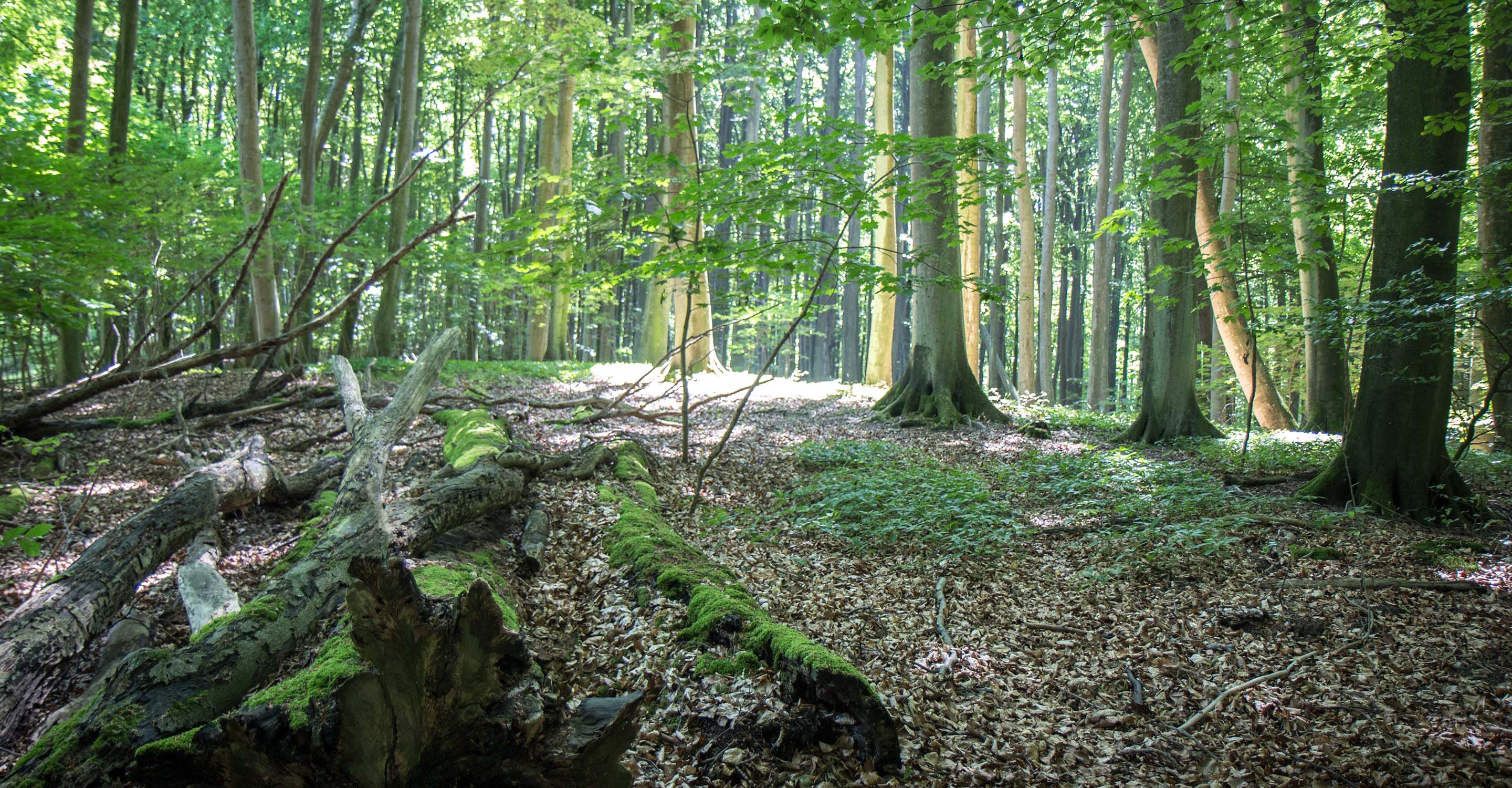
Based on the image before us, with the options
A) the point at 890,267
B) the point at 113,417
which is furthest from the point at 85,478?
the point at 890,267

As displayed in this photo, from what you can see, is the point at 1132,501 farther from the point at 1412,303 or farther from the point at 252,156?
the point at 252,156

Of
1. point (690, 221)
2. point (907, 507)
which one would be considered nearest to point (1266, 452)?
point (907, 507)

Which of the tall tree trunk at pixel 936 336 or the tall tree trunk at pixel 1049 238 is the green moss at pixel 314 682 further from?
the tall tree trunk at pixel 1049 238

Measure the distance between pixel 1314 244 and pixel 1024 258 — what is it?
7528mm

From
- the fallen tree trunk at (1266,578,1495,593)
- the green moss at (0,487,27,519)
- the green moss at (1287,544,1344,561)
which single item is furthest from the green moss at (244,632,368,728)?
the green moss at (1287,544,1344,561)

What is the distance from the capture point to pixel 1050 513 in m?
Answer: 6.50

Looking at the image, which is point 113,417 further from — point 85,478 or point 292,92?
point 292,92

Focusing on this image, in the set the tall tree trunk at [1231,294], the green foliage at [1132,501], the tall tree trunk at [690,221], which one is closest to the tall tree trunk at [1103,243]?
the tall tree trunk at [1231,294]

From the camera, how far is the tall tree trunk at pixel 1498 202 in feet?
15.9

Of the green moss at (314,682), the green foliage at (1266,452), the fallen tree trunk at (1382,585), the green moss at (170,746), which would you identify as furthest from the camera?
the green foliage at (1266,452)

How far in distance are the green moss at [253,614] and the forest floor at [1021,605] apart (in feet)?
2.69

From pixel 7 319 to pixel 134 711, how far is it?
7.52m

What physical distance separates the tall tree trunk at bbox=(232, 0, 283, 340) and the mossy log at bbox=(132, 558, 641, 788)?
A: 10.3m

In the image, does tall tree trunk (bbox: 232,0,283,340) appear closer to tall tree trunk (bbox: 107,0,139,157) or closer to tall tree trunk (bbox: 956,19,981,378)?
tall tree trunk (bbox: 107,0,139,157)
